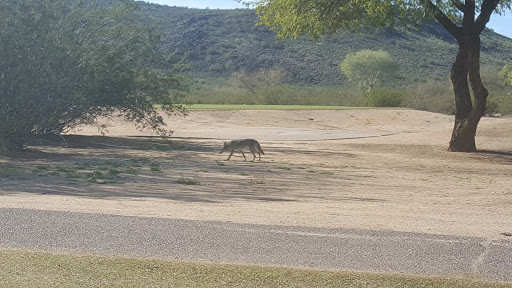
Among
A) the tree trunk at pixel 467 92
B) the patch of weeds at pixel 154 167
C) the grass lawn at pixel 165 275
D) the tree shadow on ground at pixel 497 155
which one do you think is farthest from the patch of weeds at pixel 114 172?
the tree trunk at pixel 467 92

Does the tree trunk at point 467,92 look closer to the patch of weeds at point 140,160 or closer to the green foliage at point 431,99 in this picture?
the patch of weeds at point 140,160

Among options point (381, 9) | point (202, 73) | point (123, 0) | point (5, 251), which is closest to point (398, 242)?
point (5, 251)

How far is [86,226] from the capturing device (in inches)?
396

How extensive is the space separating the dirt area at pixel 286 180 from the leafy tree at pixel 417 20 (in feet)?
5.26

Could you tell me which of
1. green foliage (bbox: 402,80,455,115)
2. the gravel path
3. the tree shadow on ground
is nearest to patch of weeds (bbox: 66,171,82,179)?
the gravel path

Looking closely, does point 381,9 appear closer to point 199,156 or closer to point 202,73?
point 199,156

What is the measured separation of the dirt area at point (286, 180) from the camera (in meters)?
12.3

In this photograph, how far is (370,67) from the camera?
79500 millimetres

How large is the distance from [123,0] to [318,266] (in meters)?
22.1

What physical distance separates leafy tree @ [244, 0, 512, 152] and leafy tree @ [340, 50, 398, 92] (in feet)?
161

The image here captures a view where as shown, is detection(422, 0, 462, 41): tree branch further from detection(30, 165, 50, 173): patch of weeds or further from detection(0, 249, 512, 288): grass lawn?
detection(0, 249, 512, 288): grass lawn

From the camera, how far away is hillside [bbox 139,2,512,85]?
9231cm

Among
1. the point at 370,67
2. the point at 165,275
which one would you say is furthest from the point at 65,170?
the point at 370,67

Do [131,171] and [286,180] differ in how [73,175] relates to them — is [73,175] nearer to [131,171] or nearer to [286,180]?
[131,171]
